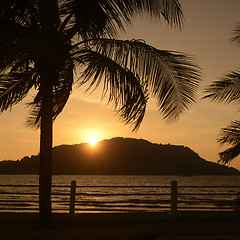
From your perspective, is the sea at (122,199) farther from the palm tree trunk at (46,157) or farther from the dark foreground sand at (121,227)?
the palm tree trunk at (46,157)

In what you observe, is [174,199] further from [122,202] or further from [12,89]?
[12,89]

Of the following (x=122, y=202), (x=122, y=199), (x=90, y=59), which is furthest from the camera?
(x=122, y=199)

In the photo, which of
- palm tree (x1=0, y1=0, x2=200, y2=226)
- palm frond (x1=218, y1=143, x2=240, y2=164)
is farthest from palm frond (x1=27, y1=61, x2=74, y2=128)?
palm frond (x1=218, y1=143, x2=240, y2=164)

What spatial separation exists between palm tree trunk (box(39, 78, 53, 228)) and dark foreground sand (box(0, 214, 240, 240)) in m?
0.43

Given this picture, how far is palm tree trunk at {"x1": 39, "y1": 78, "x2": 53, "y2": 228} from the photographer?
8.99 metres

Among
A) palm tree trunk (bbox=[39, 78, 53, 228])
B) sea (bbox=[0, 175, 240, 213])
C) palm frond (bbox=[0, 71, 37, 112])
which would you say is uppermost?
palm frond (bbox=[0, 71, 37, 112])

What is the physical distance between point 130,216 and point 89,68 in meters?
4.43

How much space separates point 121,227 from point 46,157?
2.61m

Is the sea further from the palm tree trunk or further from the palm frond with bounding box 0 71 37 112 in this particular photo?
the palm frond with bounding box 0 71 37 112

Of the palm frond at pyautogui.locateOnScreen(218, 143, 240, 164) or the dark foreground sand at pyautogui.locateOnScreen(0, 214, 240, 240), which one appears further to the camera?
the palm frond at pyautogui.locateOnScreen(218, 143, 240, 164)

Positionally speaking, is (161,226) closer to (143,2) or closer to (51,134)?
(51,134)

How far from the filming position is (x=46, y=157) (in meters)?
8.99

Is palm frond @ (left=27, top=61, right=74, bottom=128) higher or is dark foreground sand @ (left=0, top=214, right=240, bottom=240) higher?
palm frond @ (left=27, top=61, right=74, bottom=128)

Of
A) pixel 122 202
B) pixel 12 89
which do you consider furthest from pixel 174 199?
pixel 12 89
